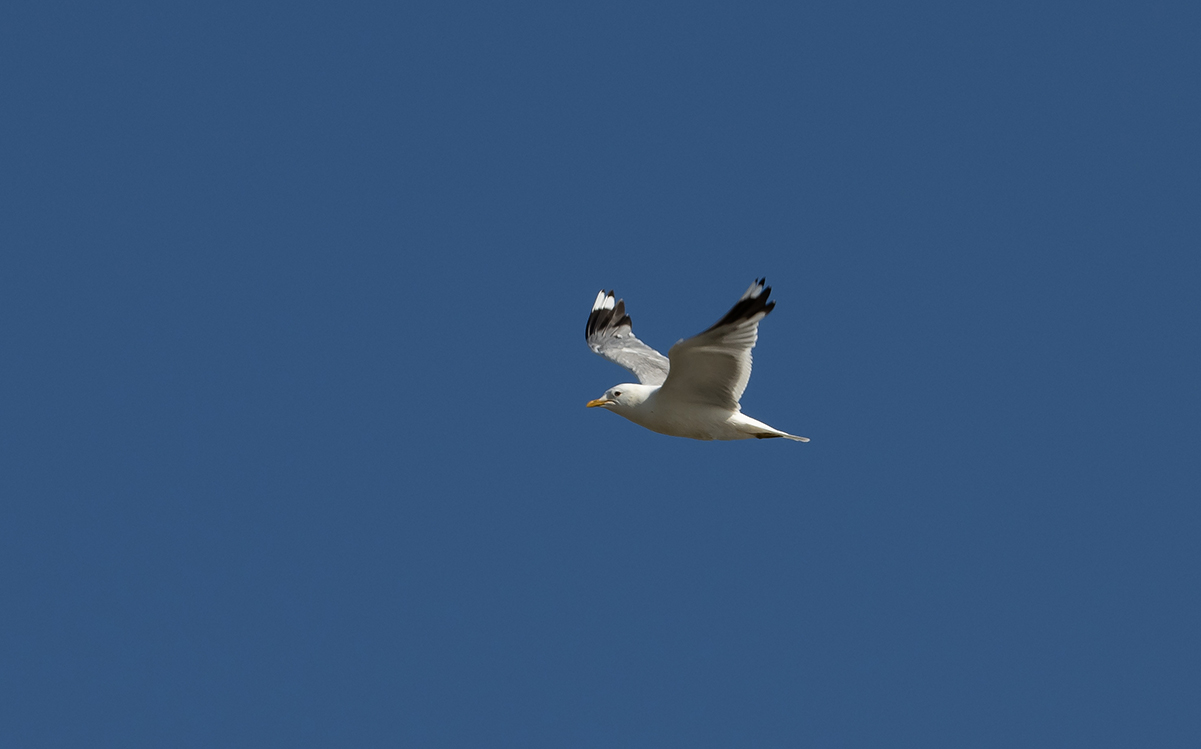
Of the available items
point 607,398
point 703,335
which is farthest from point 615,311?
point 703,335

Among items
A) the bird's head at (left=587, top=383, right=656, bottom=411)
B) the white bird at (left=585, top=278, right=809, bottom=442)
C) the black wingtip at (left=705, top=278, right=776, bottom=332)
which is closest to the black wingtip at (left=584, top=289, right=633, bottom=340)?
the white bird at (left=585, top=278, right=809, bottom=442)

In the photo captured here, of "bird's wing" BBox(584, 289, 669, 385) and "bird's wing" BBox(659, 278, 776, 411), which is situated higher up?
"bird's wing" BBox(584, 289, 669, 385)

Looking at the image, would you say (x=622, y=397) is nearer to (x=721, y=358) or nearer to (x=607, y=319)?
(x=721, y=358)

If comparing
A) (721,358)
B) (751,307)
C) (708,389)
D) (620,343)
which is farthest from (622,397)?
(620,343)

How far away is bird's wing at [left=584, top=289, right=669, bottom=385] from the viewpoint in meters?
16.1

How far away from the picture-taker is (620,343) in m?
17.4

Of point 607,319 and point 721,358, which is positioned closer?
point 721,358

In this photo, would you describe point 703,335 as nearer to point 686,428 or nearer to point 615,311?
point 686,428

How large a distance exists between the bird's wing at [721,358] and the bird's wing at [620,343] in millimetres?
2340

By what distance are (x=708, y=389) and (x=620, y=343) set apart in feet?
14.6

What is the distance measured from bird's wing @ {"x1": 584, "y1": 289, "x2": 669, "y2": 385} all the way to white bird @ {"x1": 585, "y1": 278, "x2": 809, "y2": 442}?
85 centimetres

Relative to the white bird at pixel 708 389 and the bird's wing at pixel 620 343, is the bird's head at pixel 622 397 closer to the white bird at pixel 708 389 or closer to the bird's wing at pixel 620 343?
the white bird at pixel 708 389

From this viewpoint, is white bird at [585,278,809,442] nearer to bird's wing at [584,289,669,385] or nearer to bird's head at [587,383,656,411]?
bird's head at [587,383,656,411]

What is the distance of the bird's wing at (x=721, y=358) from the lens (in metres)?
12.0
